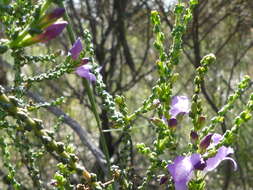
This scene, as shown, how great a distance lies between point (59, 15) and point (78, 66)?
0.40 m

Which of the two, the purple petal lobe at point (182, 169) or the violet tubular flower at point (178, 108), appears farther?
the violet tubular flower at point (178, 108)

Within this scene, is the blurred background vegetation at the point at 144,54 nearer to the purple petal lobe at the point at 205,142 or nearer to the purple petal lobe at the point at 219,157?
the purple petal lobe at the point at 219,157

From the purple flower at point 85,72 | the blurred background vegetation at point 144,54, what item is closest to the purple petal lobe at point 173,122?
the purple flower at point 85,72

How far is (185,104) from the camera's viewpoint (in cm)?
121

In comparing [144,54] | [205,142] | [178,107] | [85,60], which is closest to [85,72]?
[85,60]

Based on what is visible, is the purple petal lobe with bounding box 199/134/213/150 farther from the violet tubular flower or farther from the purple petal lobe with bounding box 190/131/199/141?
the violet tubular flower

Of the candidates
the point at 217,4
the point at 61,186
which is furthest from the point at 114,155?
the point at 61,186

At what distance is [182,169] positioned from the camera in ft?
3.39

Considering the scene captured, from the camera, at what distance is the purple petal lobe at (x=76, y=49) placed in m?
1.12

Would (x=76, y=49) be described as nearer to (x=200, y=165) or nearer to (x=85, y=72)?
(x=85, y=72)

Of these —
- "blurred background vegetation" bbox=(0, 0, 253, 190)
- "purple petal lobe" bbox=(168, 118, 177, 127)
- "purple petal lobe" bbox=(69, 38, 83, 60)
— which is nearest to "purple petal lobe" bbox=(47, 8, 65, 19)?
"purple petal lobe" bbox=(69, 38, 83, 60)

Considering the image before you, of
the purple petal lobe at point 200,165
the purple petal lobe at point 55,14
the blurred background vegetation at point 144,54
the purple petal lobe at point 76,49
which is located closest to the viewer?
the purple petal lobe at point 55,14

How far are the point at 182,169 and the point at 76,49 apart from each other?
1.28 ft

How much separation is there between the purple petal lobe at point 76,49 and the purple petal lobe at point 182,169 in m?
0.36
